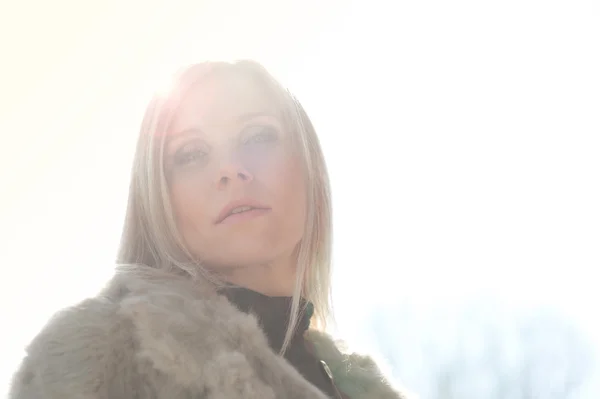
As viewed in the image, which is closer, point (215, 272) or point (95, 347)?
point (95, 347)

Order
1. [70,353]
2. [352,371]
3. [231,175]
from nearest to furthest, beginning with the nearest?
[70,353] < [231,175] < [352,371]

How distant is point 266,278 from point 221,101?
1.26 ft

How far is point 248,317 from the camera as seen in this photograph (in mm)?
942

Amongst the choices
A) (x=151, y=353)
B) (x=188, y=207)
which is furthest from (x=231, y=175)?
(x=151, y=353)

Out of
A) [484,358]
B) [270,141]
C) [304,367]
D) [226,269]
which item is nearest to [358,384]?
[304,367]

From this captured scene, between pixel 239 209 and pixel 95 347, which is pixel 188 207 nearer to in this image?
pixel 239 209

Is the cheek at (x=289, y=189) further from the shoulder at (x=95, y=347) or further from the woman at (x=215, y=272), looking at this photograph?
the shoulder at (x=95, y=347)

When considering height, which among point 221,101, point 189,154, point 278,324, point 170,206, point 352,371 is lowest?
point 352,371

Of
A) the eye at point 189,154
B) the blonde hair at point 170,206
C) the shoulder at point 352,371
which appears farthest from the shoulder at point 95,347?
the shoulder at point 352,371

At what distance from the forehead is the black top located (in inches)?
13.8

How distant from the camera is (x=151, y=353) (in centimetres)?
81

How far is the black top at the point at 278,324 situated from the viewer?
3.73 feet

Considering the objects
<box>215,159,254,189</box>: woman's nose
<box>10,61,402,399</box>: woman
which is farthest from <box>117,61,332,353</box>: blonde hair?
<box>215,159,254,189</box>: woman's nose

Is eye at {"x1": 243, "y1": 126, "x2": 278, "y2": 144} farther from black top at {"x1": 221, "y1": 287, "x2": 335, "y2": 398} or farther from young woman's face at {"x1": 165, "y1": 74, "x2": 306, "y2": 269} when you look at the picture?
black top at {"x1": 221, "y1": 287, "x2": 335, "y2": 398}
